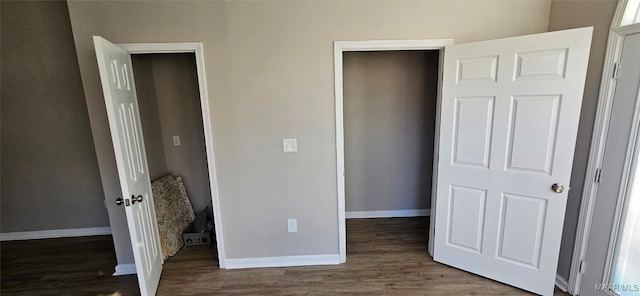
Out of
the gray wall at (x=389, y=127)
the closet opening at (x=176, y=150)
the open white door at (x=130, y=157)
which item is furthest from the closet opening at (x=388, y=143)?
the open white door at (x=130, y=157)

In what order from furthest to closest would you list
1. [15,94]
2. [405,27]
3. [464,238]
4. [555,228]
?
[15,94], [464,238], [405,27], [555,228]

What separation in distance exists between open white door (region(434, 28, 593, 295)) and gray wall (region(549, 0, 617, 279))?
20 cm

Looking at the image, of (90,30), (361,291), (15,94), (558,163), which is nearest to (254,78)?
(90,30)

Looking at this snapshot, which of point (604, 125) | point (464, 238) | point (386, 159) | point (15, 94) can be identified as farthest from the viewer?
point (386, 159)

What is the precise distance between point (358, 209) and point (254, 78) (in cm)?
221

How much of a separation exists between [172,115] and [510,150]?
3260 mm

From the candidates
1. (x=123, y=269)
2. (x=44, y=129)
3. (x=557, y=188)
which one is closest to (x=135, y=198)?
(x=123, y=269)

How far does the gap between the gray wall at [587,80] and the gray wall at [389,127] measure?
48.5 inches

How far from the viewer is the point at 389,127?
132 inches

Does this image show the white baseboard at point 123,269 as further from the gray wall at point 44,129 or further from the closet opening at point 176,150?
the gray wall at point 44,129

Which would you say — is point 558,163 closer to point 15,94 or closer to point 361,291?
point 361,291

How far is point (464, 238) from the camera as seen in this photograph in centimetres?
239

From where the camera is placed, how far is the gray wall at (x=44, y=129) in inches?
109

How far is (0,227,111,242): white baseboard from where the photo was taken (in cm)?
323
